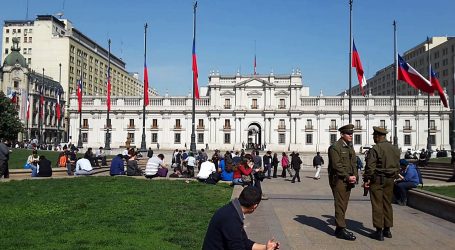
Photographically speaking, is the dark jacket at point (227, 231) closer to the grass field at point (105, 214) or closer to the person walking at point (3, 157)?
the grass field at point (105, 214)

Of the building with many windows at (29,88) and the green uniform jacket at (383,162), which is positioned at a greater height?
the building with many windows at (29,88)

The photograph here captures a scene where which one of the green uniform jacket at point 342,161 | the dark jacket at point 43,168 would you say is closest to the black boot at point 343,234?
the green uniform jacket at point 342,161

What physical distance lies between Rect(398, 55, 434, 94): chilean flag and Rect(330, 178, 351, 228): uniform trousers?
1941 centimetres

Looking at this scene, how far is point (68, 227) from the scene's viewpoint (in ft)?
24.3

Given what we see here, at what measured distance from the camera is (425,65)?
8569cm

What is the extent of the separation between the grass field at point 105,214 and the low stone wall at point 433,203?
5103 mm

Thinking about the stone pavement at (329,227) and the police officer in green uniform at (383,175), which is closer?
the stone pavement at (329,227)

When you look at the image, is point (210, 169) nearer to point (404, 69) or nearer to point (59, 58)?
point (404, 69)

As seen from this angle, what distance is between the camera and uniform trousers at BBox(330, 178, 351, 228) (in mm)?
7492

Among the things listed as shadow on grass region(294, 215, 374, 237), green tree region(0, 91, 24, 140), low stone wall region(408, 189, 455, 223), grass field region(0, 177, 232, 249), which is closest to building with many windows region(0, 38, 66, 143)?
green tree region(0, 91, 24, 140)

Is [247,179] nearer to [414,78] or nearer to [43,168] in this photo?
[43,168]

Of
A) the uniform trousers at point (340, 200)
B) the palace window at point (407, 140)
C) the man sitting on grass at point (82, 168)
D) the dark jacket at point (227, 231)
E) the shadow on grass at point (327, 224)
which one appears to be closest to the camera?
the dark jacket at point (227, 231)

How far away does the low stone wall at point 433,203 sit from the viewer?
949 centimetres

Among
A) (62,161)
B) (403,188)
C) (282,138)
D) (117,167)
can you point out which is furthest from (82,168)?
(282,138)
